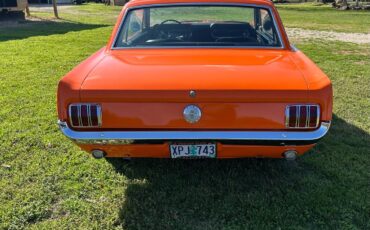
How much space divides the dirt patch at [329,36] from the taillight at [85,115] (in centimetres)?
1126

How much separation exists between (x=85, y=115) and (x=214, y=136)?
37.5 inches

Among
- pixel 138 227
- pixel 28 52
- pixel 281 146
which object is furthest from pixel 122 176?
pixel 28 52

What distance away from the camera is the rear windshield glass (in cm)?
404

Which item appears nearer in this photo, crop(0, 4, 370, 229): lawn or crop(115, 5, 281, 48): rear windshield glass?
crop(0, 4, 370, 229): lawn

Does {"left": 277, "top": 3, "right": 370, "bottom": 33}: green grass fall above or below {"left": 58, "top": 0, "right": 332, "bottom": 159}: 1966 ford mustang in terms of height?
below

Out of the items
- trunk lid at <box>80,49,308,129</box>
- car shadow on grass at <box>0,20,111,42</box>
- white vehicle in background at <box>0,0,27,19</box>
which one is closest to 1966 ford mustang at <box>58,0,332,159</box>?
trunk lid at <box>80,49,308,129</box>

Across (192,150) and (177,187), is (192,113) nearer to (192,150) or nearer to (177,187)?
(192,150)

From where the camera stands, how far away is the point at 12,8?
19.1m

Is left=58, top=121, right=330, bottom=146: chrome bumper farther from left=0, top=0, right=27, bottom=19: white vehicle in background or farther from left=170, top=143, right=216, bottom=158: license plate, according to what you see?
left=0, top=0, right=27, bottom=19: white vehicle in background

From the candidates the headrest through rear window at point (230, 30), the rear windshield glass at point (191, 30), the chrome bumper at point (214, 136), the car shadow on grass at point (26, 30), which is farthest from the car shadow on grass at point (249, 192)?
the car shadow on grass at point (26, 30)

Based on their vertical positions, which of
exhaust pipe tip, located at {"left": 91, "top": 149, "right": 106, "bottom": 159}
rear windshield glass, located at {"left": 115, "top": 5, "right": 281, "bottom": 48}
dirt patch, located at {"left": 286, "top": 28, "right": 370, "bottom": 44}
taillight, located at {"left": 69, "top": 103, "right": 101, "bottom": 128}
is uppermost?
rear windshield glass, located at {"left": 115, "top": 5, "right": 281, "bottom": 48}

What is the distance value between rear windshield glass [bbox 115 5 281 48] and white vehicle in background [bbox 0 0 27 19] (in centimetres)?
1694

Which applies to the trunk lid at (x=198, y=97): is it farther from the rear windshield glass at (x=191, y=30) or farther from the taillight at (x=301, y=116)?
the rear windshield glass at (x=191, y=30)

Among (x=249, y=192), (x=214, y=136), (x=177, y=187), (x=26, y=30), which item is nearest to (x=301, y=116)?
(x=214, y=136)
